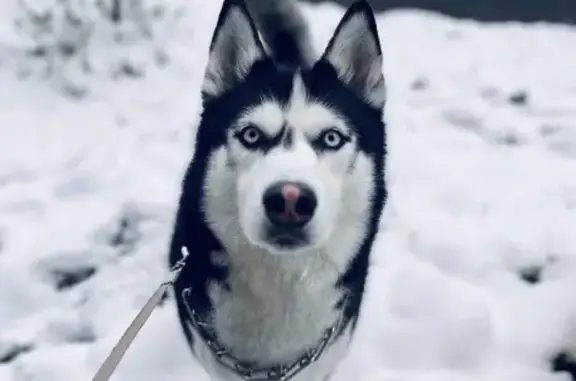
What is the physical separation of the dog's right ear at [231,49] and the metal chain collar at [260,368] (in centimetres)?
54

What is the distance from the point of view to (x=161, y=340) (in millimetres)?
2520

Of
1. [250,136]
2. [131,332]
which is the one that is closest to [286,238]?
[250,136]

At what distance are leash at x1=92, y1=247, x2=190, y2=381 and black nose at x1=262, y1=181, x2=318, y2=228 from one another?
393 mm

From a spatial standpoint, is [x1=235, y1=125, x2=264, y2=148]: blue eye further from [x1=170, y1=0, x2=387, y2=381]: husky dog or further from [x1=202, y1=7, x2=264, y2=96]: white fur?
[x1=202, y1=7, x2=264, y2=96]: white fur

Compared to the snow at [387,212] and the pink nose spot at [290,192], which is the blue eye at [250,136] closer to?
the pink nose spot at [290,192]

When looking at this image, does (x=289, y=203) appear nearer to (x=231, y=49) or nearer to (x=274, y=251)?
(x=274, y=251)

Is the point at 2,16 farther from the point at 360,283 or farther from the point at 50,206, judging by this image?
the point at 360,283

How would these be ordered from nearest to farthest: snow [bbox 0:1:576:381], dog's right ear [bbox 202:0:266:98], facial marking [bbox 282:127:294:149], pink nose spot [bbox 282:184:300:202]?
1. pink nose spot [bbox 282:184:300:202]
2. facial marking [bbox 282:127:294:149]
3. dog's right ear [bbox 202:0:266:98]
4. snow [bbox 0:1:576:381]

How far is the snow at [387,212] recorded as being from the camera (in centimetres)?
253

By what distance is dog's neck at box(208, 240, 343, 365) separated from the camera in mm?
1868

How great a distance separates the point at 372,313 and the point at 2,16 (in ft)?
9.33

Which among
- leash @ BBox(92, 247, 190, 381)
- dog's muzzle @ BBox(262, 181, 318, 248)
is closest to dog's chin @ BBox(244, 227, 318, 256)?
dog's muzzle @ BBox(262, 181, 318, 248)

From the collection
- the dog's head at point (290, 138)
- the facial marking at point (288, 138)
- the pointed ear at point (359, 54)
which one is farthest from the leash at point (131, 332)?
the pointed ear at point (359, 54)

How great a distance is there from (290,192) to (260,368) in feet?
1.76
